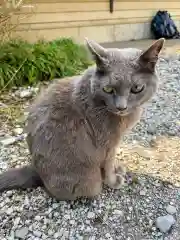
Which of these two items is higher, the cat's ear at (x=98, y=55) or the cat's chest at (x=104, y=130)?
the cat's ear at (x=98, y=55)

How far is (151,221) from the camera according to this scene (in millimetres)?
2174

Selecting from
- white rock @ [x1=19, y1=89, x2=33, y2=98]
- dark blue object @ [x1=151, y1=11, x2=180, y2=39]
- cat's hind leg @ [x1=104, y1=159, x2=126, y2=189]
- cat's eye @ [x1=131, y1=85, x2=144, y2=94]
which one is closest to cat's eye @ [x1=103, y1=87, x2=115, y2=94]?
cat's eye @ [x1=131, y1=85, x2=144, y2=94]

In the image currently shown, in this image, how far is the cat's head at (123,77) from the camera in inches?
70.2

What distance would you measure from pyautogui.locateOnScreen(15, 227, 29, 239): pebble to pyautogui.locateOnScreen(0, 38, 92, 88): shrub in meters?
2.26

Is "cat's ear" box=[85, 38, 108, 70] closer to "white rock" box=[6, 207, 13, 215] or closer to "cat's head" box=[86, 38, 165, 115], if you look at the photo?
"cat's head" box=[86, 38, 165, 115]

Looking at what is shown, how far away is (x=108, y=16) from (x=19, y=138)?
4589mm

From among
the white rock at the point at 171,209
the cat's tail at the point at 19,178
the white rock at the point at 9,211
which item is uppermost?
the cat's tail at the point at 19,178

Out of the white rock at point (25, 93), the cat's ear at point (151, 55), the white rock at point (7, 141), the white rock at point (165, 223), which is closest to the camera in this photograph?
the cat's ear at point (151, 55)

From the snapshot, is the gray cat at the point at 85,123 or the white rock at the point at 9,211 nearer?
the gray cat at the point at 85,123

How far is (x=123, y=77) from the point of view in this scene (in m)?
1.78

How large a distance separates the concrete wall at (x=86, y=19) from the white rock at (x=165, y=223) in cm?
396

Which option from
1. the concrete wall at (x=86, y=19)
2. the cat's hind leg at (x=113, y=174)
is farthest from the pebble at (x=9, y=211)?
the concrete wall at (x=86, y=19)

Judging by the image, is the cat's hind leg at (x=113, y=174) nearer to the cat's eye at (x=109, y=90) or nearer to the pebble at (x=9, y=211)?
the cat's eye at (x=109, y=90)

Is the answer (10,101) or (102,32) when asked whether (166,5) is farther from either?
(10,101)
